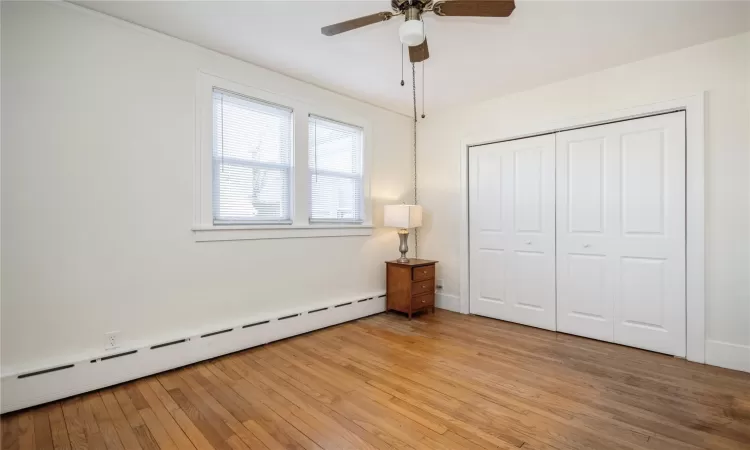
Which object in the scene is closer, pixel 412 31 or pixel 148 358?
pixel 412 31

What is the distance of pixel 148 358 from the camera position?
2.54 m

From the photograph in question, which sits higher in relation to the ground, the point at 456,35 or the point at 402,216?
the point at 456,35

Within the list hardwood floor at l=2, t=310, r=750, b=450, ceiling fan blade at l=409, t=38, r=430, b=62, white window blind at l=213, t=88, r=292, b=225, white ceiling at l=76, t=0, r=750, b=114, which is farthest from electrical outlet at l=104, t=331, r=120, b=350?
ceiling fan blade at l=409, t=38, r=430, b=62

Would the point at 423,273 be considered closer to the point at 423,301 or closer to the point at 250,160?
the point at 423,301

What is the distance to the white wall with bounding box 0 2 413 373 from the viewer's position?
6.96 ft

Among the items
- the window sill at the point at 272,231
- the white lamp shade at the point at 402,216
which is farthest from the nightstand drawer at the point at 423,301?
the window sill at the point at 272,231

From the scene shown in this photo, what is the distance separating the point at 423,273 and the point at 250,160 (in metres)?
2.26

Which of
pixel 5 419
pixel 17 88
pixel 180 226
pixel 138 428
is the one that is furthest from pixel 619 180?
pixel 5 419

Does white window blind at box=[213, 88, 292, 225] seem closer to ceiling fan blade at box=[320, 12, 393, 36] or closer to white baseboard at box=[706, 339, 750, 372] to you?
ceiling fan blade at box=[320, 12, 393, 36]

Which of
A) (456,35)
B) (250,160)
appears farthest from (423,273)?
(456,35)

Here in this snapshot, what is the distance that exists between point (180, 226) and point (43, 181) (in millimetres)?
828

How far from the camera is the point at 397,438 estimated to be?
1.83 m

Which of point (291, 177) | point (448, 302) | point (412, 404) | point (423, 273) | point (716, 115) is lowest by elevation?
point (412, 404)

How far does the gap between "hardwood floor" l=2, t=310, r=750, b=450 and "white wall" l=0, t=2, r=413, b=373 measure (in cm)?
47
